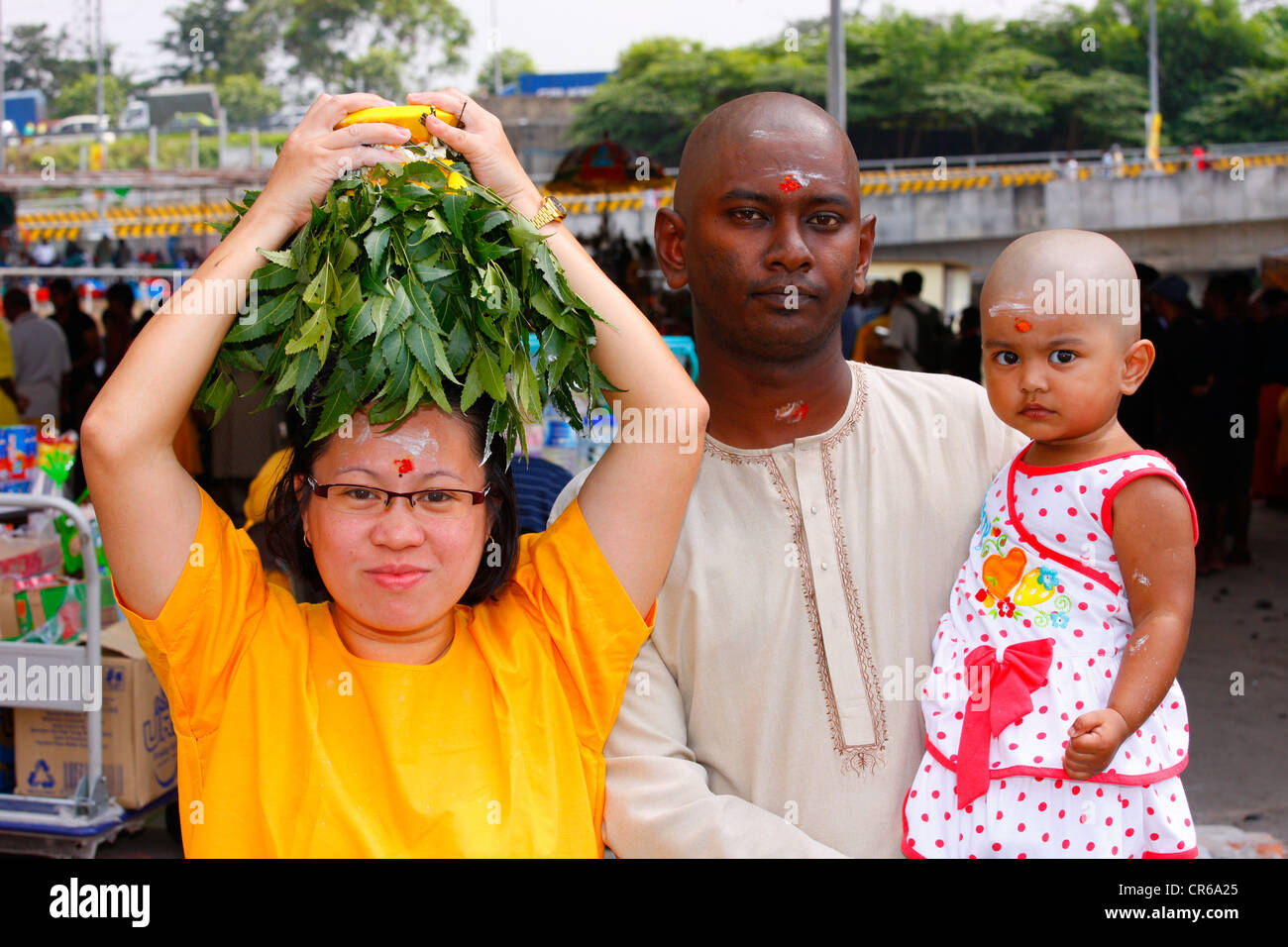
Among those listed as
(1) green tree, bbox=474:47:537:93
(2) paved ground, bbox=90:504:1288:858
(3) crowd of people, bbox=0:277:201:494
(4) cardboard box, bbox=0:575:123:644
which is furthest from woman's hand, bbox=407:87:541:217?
(1) green tree, bbox=474:47:537:93

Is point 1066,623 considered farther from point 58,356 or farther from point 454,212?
point 58,356

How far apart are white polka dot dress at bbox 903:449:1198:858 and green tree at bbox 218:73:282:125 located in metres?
30.4

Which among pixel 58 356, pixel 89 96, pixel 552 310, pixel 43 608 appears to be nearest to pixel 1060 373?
pixel 552 310

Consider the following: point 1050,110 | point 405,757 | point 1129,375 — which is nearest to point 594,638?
point 405,757

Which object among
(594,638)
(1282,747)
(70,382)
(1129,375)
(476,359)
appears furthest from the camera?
(70,382)

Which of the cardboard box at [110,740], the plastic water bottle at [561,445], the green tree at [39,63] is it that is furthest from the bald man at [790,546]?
the green tree at [39,63]

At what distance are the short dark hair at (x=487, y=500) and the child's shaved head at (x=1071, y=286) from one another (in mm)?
Result: 877

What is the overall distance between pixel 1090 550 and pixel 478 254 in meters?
1.09

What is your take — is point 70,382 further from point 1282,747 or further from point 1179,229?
point 1179,229

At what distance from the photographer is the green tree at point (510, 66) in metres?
39.7

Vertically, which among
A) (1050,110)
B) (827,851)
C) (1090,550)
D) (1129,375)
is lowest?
(827,851)

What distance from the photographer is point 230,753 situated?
170 cm

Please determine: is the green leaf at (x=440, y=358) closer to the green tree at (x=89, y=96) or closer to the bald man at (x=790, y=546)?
the bald man at (x=790, y=546)

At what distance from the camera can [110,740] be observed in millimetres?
4059
